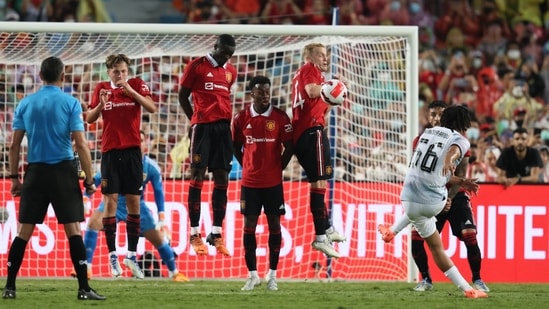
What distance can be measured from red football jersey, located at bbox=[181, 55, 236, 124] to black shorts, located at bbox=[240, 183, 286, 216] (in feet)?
2.98

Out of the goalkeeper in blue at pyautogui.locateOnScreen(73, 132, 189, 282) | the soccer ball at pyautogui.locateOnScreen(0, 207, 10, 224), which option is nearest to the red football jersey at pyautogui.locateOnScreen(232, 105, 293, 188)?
the goalkeeper in blue at pyautogui.locateOnScreen(73, 132, 189, 282)

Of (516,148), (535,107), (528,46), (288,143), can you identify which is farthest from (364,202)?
(528,46)

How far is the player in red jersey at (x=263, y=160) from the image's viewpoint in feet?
47.0

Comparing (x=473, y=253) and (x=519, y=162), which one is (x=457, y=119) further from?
(x=519, y=162)

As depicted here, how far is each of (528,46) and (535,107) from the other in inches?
91.5

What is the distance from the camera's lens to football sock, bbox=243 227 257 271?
47.4 ft

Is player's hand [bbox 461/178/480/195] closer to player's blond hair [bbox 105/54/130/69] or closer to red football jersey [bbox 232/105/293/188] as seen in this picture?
red football jersey [bbox 232/105/293/188]

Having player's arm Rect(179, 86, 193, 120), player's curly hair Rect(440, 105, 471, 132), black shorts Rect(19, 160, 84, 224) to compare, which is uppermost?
player's arm Rect(179, 86, 193, 120)

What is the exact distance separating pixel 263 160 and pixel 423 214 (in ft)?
7.17

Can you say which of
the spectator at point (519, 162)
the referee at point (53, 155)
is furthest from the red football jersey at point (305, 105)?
the spectator at point (519, 162)

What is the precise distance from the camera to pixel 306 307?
11.8 m

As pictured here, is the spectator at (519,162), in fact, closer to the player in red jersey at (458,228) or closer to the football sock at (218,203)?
the player in red jersey at (458,228)

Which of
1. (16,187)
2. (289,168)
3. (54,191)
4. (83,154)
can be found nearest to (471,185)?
(83,154)

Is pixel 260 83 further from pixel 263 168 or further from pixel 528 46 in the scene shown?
pixel 528 46
